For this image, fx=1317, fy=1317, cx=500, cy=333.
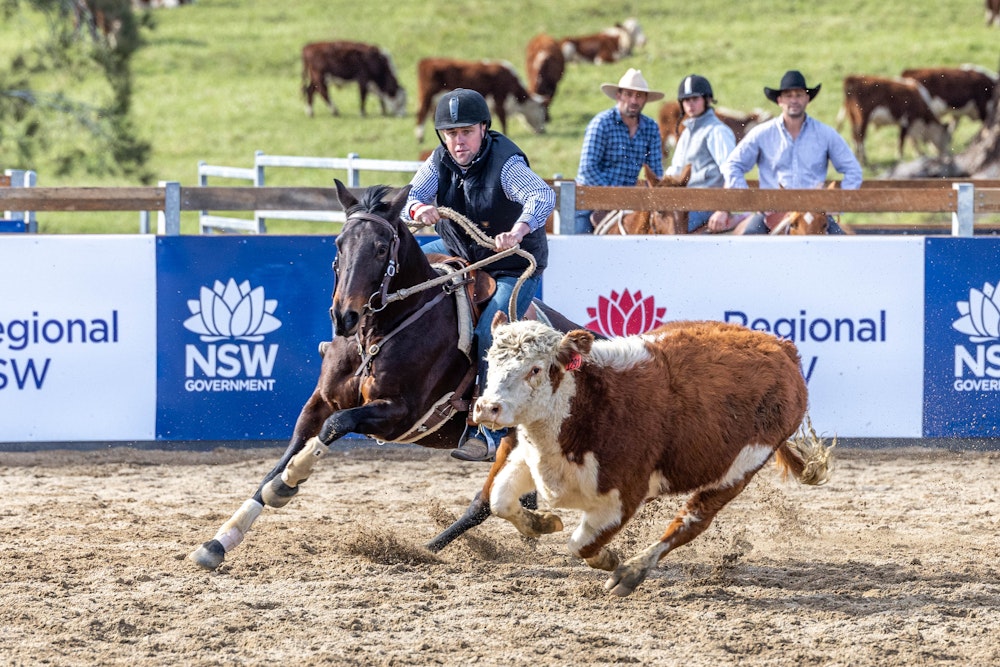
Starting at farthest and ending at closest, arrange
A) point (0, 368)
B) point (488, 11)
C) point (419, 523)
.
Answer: point (488, 11), point (0, 368), point (419, 523)

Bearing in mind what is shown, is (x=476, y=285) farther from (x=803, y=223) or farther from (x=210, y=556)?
(x=803, y=223)

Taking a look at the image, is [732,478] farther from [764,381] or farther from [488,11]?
[488,11]

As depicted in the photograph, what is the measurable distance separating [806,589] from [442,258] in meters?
2.41

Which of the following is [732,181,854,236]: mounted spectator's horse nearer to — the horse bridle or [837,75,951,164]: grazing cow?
the horse bridle

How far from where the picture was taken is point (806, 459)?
6355 mm

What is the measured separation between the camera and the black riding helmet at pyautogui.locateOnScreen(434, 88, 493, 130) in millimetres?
6227

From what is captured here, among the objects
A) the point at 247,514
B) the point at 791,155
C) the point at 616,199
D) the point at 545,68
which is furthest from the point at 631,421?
the point at 545,68

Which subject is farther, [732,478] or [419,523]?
[419,523]

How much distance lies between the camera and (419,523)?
7.25 metres

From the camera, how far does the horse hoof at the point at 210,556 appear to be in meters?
5.96

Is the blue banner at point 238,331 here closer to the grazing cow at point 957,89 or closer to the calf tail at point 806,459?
the calf tail at point 806,459

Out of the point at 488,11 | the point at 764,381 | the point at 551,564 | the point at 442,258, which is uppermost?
the point at 488,11

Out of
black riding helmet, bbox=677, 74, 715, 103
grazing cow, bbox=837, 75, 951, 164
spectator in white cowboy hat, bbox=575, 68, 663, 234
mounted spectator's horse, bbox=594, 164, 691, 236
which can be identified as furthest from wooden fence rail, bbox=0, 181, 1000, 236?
grazing cow, bbox=837, 75, 951, 164

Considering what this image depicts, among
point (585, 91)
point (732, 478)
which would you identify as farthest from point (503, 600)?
point (585, 91)
